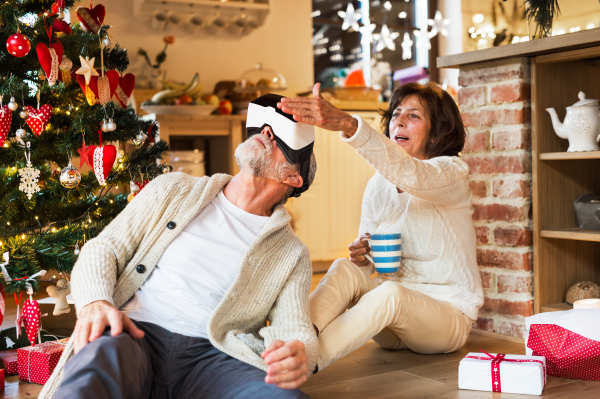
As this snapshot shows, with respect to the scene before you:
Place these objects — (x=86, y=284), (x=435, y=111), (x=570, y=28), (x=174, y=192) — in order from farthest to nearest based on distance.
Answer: (x=570, y=28), (x=435, y=111), (x=174, y=192), (x=86, y=284)

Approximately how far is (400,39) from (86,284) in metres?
4.53

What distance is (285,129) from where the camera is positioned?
5.14ft

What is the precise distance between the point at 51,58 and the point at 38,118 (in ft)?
0.62

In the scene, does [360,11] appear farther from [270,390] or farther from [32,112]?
[270,390]

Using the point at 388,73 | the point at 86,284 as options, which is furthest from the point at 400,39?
the point at 86,284

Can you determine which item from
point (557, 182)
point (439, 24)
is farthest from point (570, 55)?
point (439, 24)

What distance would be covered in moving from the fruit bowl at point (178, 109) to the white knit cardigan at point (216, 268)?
2196mm

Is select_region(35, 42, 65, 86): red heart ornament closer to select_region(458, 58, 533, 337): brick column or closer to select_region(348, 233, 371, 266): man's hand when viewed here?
select_region(348, 233, 371, 266): man's hand

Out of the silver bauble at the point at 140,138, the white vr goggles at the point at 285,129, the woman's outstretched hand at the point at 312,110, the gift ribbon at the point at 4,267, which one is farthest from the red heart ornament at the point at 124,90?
the woman's outstretched hand at the point at 312,110

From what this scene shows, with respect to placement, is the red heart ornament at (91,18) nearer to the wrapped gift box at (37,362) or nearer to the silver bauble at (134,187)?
the silver bauble at (134,187)

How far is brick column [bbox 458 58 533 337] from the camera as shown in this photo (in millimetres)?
2332

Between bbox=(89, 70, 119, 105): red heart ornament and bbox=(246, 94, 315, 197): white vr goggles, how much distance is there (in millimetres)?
631

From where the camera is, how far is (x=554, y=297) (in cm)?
237

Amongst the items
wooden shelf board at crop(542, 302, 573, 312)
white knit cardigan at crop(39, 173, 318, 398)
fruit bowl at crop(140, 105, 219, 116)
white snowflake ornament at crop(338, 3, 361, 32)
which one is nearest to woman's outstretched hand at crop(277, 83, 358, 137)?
white knit cardigan at crop(39, 173, 318, 398)
